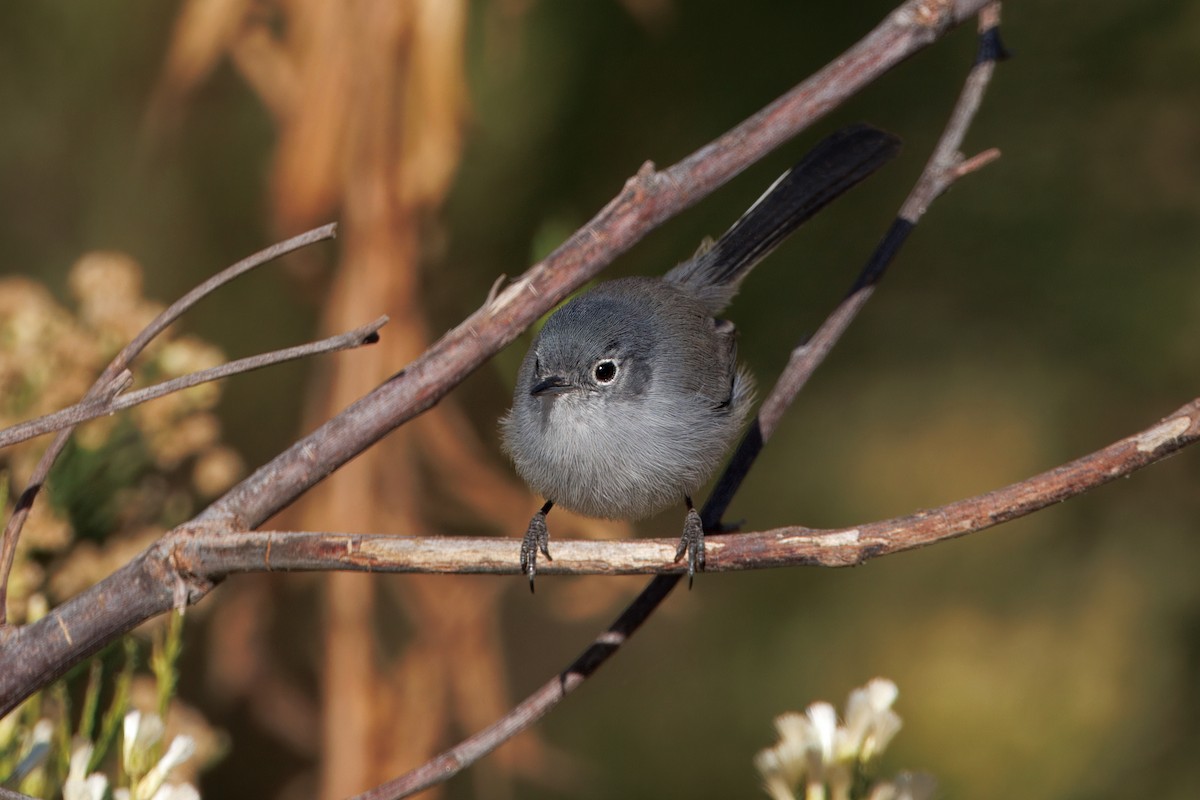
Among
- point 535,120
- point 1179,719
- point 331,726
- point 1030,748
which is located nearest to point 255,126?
point 535,120

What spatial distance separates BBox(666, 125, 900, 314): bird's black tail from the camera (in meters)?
1.82

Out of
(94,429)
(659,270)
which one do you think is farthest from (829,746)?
(659,270)

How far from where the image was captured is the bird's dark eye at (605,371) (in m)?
2.18

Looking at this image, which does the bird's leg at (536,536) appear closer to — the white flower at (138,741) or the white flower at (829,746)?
the white flower at (829,746)

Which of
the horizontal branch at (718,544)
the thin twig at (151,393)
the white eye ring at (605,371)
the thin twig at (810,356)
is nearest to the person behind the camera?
the horizontal branch at (718,544)

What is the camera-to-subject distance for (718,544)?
43.2 inches

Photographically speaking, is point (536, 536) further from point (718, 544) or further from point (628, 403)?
point (718, 544)

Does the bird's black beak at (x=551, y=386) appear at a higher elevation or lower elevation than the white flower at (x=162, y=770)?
higher

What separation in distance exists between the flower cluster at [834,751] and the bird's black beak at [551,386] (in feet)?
3.35

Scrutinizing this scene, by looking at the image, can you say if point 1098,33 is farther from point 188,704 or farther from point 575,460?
point 188,704

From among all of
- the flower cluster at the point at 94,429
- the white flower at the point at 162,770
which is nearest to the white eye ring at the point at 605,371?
the flower cluster at the point at 94,429

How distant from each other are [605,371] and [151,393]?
1172mm

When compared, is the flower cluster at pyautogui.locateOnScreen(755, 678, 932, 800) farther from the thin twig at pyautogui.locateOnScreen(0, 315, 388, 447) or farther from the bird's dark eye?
the bird's dark eye

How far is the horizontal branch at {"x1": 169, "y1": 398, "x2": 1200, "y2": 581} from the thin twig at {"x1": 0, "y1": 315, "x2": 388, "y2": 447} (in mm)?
147
